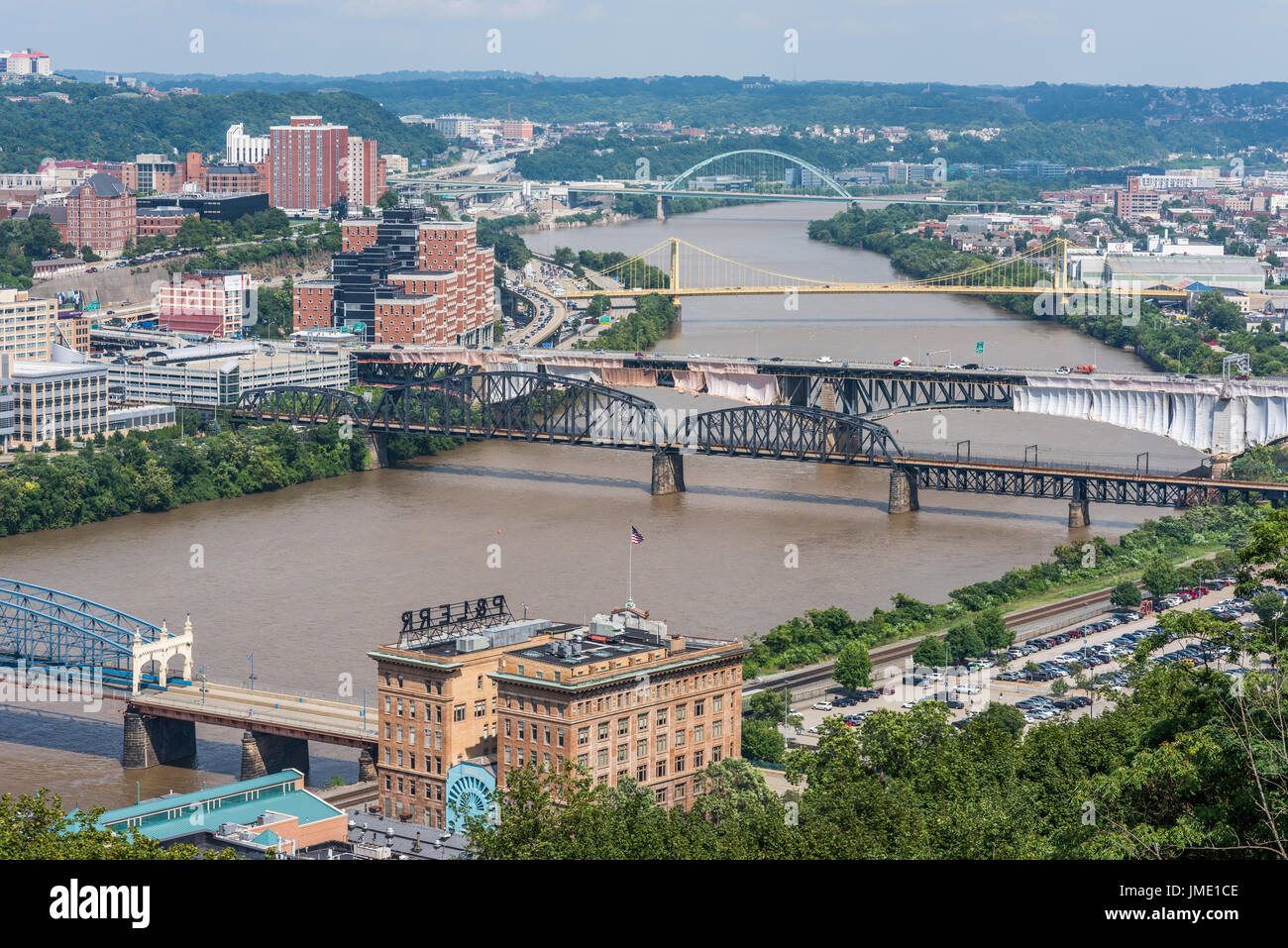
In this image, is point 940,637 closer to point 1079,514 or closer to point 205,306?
point 1079,514

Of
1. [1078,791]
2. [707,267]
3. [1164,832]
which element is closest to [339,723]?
[1078,791]

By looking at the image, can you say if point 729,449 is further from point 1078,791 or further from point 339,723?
point 1078,791

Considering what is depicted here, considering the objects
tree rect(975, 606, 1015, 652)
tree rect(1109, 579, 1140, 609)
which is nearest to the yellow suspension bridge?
tree rect(1109, 579, 1140, 609)

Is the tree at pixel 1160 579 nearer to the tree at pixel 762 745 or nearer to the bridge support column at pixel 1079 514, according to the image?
the bridge support column at pixel 1079 514

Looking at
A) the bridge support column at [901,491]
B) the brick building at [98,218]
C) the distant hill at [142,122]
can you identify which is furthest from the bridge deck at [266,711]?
the distant hill at [142,122]

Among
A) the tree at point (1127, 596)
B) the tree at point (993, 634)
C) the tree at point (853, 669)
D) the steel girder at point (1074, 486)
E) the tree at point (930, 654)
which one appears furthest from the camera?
the steel girder at point (1074, 486)
